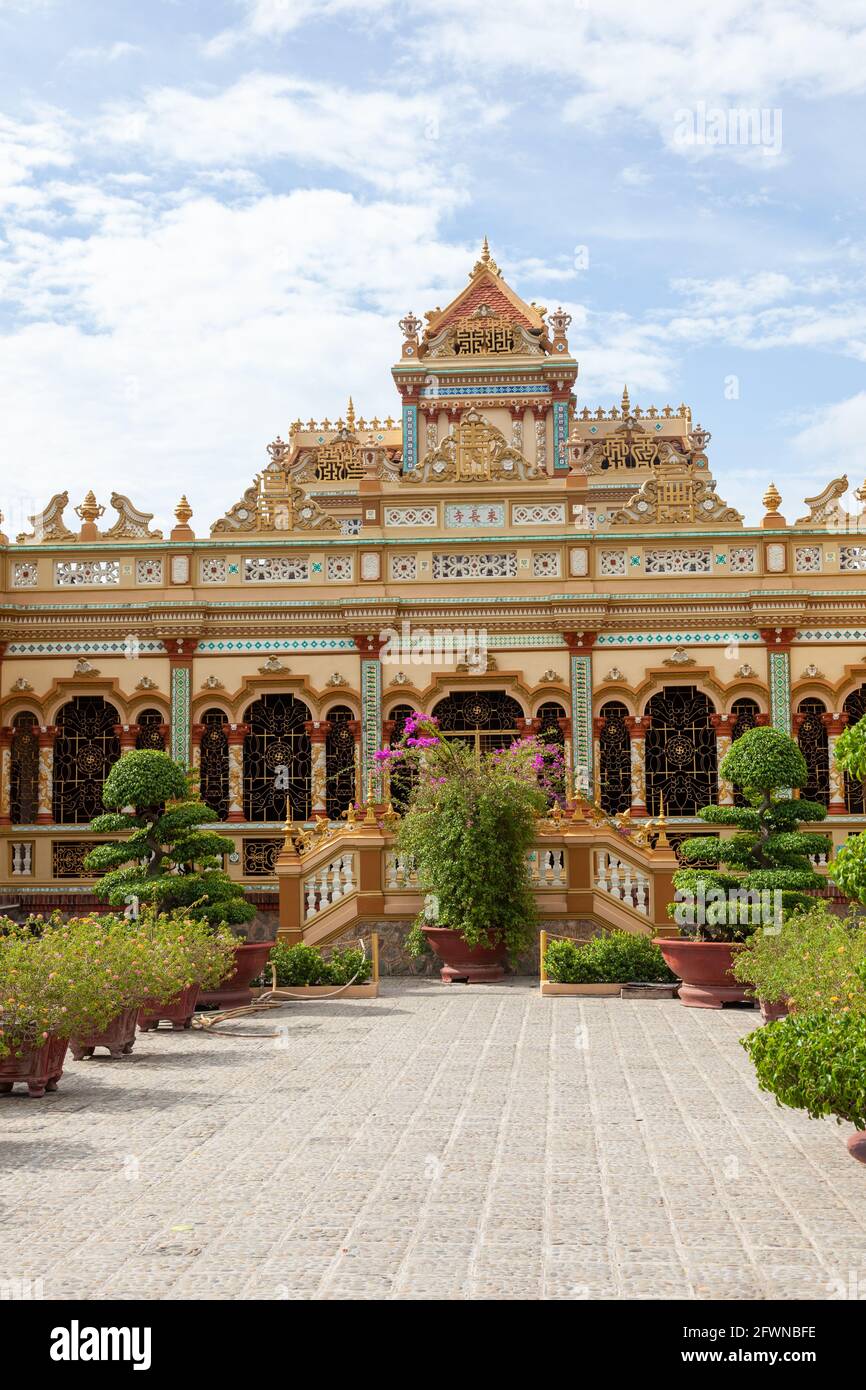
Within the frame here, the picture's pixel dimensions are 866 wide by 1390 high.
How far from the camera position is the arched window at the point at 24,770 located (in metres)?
23.4

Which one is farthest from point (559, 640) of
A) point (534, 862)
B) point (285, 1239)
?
point (285, 1239)

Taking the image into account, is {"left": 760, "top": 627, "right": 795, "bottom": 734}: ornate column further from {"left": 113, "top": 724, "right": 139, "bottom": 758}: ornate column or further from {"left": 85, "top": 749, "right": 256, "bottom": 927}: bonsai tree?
{"left": 113, "top": 724, "right": 139, "bottom": 758}: ornate column

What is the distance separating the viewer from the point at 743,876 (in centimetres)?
1636

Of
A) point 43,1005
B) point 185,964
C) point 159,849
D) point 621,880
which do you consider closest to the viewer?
point 43,1005

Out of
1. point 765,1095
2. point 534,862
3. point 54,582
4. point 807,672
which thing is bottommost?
point 765,1095

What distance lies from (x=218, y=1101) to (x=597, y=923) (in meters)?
9.44

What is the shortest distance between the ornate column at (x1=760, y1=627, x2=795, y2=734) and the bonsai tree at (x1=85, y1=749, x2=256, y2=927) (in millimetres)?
9437

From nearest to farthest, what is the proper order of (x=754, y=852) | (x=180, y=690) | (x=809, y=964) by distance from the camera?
(x=809, y=964), (x=754, y=852), (x=180, y=690)

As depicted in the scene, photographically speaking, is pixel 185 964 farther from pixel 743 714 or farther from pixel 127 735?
pixel 743 714

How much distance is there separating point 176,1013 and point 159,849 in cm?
331

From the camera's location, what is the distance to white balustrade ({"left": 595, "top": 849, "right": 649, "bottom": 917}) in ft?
63.4

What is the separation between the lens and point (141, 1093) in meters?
10.8

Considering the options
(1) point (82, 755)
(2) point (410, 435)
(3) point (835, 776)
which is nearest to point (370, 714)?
(1) point (82, 755)

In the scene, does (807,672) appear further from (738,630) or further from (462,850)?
(462,850)
